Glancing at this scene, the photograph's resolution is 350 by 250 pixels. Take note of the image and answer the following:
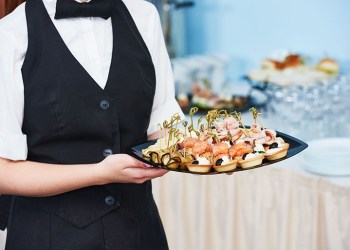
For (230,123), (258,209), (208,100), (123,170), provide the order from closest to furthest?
(123,170) < (230,123) < (258,209) < (208,100)

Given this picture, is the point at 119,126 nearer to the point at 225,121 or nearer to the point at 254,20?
the point at 225,121

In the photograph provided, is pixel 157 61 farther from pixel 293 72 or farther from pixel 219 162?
pixel 293 72

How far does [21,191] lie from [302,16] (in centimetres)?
260

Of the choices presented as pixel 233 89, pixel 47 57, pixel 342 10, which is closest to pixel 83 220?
pixel 47 57

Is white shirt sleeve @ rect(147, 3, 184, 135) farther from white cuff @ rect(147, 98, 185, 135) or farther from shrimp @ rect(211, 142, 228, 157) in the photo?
shrimp @ rect(211, 142, 228, 157)

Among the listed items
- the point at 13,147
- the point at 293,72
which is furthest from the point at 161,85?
the point at 293,72

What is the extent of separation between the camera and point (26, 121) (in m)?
1.42

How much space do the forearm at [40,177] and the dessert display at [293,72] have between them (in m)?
1.73

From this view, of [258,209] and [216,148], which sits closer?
[216,148]

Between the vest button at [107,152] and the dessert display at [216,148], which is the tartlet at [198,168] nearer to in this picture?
the dessert display at [216,148]

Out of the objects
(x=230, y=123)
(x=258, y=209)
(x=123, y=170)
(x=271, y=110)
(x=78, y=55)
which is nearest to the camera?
(x=123, y=170)

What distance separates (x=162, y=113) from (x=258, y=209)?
0.91 metres

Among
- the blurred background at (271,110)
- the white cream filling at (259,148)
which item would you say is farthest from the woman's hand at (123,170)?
the blurred background at (271,110)

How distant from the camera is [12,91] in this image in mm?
1367
